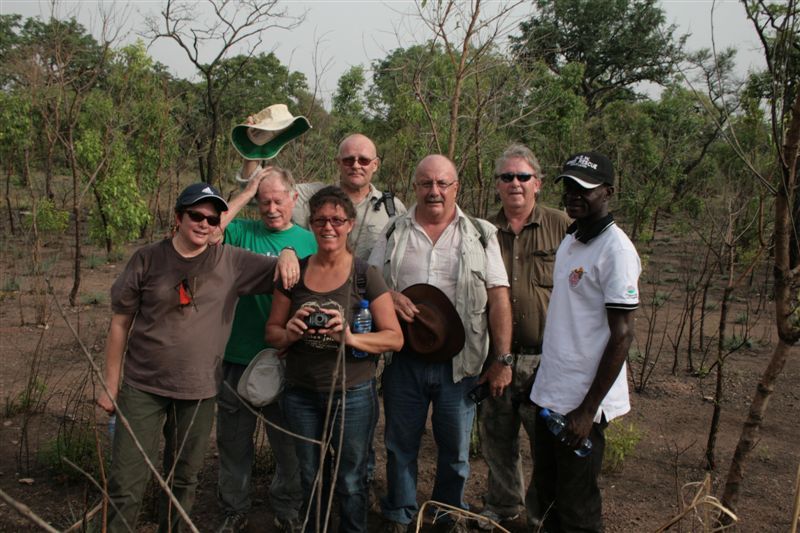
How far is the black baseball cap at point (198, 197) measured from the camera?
2512 millimetres

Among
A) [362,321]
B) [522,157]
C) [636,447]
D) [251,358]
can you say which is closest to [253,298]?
[251,358]

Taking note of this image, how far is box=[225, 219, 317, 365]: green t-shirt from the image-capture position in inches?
116

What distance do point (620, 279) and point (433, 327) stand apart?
899mm

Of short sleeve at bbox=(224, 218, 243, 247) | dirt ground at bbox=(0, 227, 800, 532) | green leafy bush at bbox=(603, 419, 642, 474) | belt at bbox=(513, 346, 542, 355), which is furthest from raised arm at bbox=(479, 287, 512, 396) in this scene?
green leafy bush at bbox=(603, 419, 642, 474)

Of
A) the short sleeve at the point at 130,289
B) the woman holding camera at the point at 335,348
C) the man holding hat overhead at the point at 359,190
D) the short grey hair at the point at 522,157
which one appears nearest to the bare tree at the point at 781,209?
the short grey hair at the point at 522,157

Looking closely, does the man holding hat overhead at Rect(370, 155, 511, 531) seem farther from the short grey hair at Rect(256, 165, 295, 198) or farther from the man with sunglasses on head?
the short grey hair at Rect(256, 165, 295, 198)

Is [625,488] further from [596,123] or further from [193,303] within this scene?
[596,123]

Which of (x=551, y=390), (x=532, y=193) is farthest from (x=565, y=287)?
(x=532, y=193)

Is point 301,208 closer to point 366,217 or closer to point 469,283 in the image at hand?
point 366,217

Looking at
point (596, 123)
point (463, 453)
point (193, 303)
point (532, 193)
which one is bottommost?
point (463, 453)

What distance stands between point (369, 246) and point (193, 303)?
0.96m

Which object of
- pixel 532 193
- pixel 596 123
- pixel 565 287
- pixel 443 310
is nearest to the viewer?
pixel 565 287

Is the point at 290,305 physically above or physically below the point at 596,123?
below

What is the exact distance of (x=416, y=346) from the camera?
286 cm
